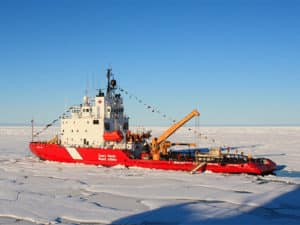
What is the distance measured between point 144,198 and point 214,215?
2985 mm

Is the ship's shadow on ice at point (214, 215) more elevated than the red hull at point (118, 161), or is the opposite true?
the red hull at point (118, 161)

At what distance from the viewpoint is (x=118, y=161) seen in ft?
66.7

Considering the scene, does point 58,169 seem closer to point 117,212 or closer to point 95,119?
point 95,119

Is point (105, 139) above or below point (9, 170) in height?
above

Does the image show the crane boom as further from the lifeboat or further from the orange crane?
the lifeboat

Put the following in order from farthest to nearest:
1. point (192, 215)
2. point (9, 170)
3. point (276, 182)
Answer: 1. point (9, 170)
2. point (276, 182)
3. point (192, 215)

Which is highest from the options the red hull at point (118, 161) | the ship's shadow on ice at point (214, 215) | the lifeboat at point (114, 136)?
the lifeboat at point (114, 136)

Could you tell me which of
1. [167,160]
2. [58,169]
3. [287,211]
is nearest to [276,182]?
[287,211]

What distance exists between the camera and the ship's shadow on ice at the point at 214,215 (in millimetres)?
9320

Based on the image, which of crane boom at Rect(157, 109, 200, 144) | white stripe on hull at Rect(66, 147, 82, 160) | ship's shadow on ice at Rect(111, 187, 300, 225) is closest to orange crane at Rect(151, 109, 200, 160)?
crane boom at Rect(157, 109, 200, 144)

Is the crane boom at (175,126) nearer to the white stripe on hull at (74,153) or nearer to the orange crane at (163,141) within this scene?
the orange crane at (163,141)

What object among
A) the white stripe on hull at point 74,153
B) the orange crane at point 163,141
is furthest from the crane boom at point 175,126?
the white stripe on hull at point 74,153

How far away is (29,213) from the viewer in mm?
10102

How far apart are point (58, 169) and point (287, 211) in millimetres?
12902
